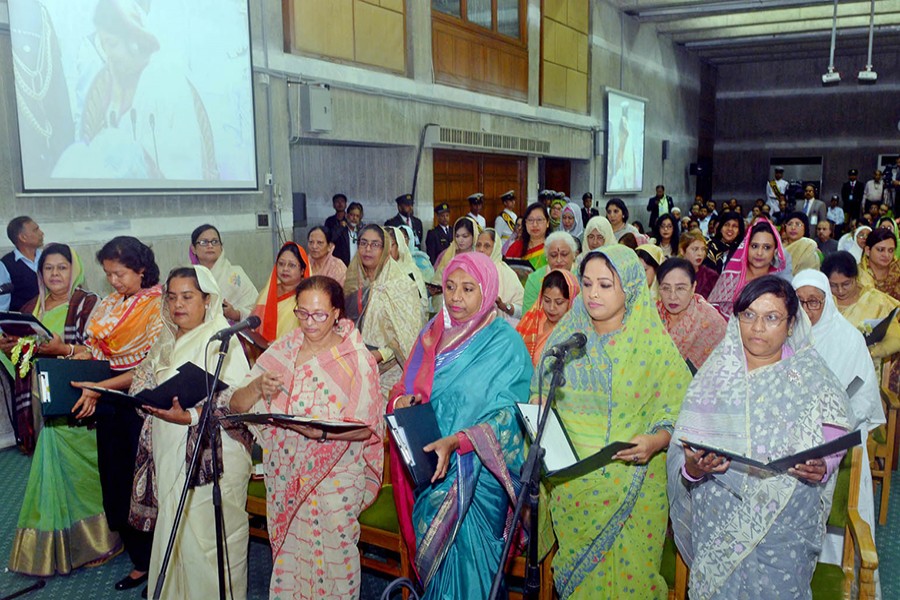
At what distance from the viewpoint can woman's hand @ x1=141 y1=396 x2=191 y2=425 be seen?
237cm

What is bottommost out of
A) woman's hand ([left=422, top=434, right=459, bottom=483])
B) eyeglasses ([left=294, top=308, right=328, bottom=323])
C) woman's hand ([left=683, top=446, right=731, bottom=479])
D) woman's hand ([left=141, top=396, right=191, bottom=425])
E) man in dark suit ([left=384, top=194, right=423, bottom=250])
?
woman's hand ([left=422, top=434, right=459, bottom=483])

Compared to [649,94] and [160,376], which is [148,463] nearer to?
[160,376]

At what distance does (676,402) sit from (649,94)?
551 inches

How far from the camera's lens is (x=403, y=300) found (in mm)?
4047

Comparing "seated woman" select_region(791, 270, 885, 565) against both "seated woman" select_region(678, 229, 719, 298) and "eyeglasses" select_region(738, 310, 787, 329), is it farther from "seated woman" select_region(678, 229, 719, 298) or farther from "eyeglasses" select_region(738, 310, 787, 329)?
"seated woman" select_region(678, 229, 719, 298)

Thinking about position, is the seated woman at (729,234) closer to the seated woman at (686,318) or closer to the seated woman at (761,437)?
the seated woman at (686,318)

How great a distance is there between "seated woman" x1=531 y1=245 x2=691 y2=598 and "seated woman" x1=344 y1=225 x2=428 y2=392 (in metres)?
1.71

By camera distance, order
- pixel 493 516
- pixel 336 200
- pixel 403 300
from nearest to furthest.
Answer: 1. pixel 493 516
2. pixel 403 300
3. pixel 336 200

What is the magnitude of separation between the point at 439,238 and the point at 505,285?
354cm

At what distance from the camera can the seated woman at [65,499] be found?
3.01 m

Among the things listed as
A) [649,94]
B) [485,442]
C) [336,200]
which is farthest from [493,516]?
[649,94]

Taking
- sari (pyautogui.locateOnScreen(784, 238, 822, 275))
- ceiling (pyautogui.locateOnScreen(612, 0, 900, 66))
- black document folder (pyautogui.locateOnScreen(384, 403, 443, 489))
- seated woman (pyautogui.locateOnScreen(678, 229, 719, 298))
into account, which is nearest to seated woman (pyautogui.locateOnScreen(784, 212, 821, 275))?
sari (pyautogui.locateOnScreen(784, 238, 822, 275))

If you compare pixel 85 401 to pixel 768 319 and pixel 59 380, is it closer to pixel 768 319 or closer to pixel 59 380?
pixel 59 380

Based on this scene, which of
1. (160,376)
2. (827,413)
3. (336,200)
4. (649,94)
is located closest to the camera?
(827,413)
